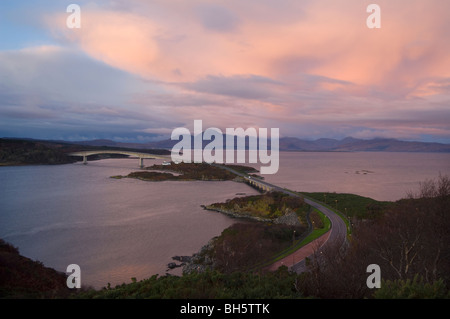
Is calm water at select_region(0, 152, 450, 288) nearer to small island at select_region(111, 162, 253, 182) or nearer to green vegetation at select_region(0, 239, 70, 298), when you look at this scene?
green vegetation at select_region(0, 239, 70, 298)

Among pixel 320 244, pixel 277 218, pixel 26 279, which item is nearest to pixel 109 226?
pixel 26 279

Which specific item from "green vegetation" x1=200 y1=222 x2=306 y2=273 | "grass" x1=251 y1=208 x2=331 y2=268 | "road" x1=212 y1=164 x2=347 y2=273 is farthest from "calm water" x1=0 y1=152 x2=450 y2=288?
"road" x1=212 y1=164 x2=347 y2=273

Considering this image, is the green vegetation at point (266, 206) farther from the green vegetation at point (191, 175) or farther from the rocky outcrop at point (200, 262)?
the green vegetation at point (191, 175)

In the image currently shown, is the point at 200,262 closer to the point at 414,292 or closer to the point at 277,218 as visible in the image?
the point at 277,218

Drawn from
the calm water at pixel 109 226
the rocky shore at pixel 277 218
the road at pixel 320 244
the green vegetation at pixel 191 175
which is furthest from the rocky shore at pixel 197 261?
the green vegetation at pixel 191 175

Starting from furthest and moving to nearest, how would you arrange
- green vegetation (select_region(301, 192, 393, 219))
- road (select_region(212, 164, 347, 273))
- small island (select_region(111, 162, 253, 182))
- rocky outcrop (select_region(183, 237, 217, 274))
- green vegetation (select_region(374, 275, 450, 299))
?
small island (select_region(111, 162, 253, 182)) < green vegetation (select_region(301, 192, 393, 219)) < rocky outcrop (select_region(183, 237, 217, 274)) < road (select_region(212, 164, 347, 273)) < green vegetation (select_region(374, 275, 450, 299))

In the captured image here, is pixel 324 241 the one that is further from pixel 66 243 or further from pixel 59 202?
pixel 59 202

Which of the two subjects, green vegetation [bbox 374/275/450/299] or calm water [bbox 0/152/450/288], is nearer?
green vegetation [bbox 374/275/450/299]

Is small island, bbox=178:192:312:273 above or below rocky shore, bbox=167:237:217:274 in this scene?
above
